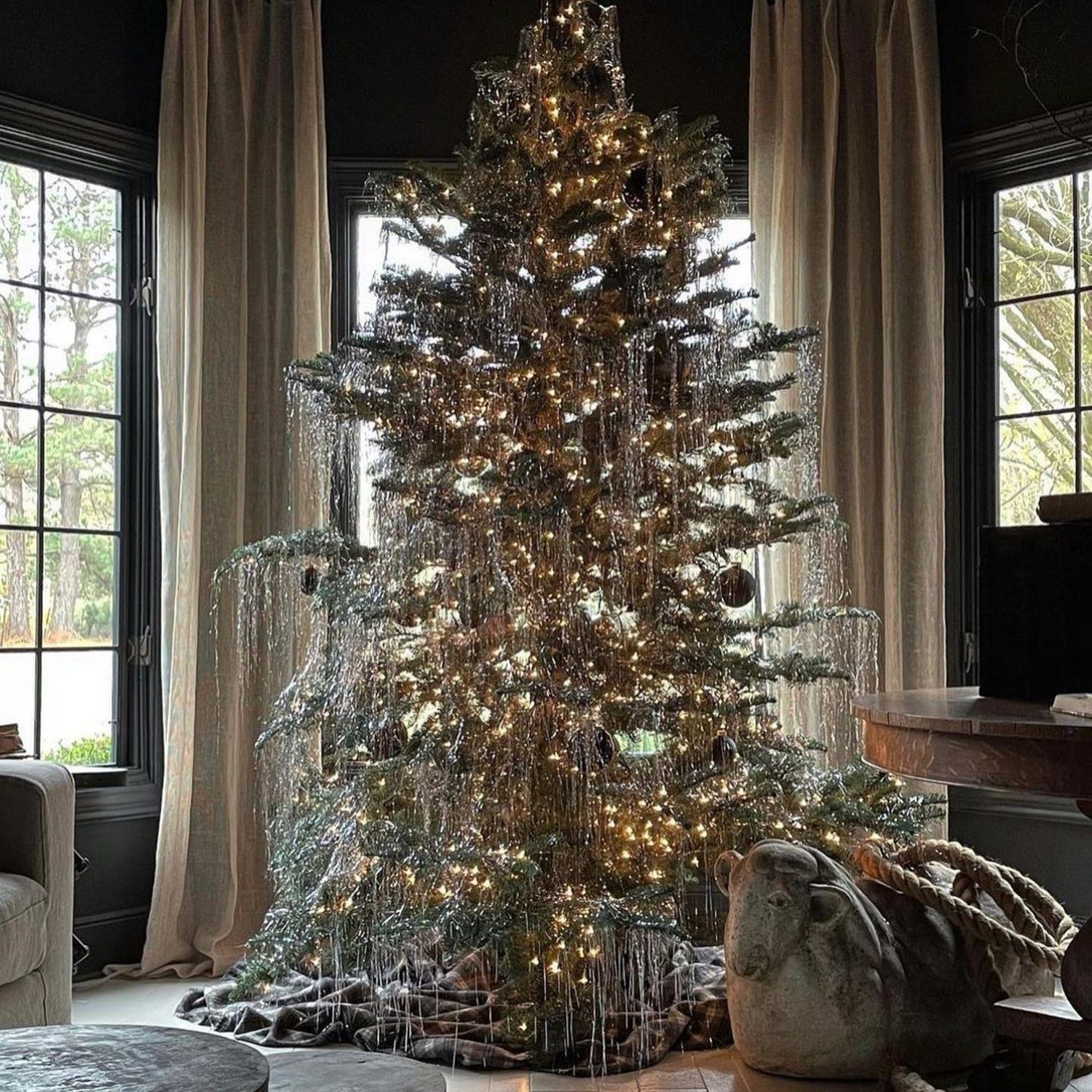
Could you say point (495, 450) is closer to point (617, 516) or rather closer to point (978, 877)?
point (617, 516)

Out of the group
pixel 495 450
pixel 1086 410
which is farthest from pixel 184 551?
pixel 1086 410

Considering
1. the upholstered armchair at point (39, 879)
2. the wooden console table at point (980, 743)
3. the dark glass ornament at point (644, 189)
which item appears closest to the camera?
the wooden console table at point (980, 743)

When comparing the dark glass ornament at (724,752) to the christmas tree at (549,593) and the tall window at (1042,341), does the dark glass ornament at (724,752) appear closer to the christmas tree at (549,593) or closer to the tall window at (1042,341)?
the christmas tree at (549,593)

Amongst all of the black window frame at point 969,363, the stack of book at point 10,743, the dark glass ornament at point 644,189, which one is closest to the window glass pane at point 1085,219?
the black window frame at point 969,363

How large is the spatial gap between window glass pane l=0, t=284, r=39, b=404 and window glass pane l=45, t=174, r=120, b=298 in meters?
0.11

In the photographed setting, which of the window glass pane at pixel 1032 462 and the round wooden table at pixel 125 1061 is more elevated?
the window glass pane at pixel 1032 462

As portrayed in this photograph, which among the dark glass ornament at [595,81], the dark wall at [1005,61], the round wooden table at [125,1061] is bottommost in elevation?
the round wooden table at [125,1061]

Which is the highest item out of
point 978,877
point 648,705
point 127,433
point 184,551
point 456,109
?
point 456,109

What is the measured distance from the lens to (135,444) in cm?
432

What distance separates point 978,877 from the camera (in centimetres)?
290

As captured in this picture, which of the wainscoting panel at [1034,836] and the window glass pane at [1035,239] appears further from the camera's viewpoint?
the window glass pane at [1035,239]

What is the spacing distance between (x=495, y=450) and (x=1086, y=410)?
1942 millimetres

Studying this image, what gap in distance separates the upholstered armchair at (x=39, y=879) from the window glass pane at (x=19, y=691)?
3.16 feet

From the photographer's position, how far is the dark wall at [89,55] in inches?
160
